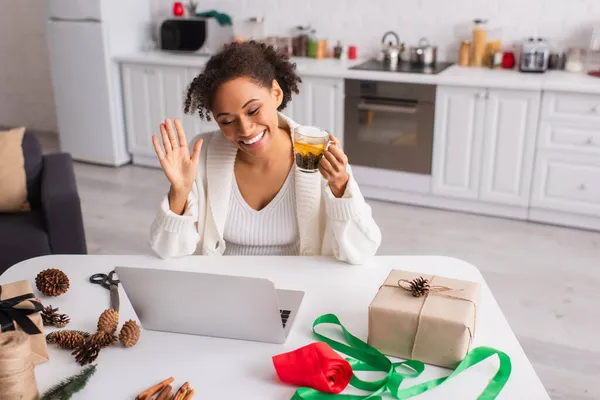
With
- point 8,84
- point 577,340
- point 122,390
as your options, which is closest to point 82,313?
point 122,390

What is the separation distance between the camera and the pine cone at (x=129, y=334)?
123 cm

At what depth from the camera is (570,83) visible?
135 inches

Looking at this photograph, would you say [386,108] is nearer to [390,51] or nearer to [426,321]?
[390,51]

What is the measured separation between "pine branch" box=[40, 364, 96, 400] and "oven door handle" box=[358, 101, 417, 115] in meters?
3.01

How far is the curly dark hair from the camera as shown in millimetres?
1599

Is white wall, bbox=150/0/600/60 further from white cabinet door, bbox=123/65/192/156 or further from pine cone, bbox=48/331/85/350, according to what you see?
pine cone, bbox=48/331/85/350

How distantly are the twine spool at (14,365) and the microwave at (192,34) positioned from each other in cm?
379

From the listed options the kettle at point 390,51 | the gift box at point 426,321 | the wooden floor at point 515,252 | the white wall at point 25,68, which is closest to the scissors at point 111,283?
the gift box at point 426,321

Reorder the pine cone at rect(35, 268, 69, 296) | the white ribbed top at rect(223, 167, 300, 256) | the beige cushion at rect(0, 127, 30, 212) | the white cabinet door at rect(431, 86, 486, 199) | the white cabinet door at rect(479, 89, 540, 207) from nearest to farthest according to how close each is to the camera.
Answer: the pine cone at rect(35, 268, 69, 296) → the white ribbed top at rect(223, 167, 300, 256) → the beige cushion at rect(0, 127, 30, 212) → the white cabinet door at rect(479, 89, 540, 207) → the white cabinet door at rect(431, 86, 486, 199)

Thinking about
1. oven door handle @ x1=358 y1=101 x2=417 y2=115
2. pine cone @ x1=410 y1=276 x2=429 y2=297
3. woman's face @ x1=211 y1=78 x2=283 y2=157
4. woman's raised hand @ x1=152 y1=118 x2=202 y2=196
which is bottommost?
oven door handle @ x1=358 y1=101 x2=417 y2=115

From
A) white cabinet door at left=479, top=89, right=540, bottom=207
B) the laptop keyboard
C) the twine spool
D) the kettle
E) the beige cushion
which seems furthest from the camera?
the kettle

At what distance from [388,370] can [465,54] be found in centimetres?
330

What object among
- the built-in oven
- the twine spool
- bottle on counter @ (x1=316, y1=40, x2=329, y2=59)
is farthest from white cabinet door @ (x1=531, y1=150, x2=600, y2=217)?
the twine spool

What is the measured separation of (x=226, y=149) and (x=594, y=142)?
8.33 ft
